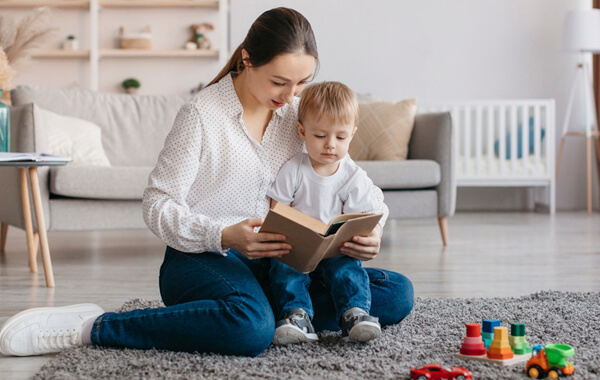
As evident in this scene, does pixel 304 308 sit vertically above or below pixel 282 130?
below

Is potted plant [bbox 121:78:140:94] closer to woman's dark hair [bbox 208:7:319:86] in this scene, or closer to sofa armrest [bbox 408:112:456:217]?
sofa armrest [bbox 408:112:456:217]

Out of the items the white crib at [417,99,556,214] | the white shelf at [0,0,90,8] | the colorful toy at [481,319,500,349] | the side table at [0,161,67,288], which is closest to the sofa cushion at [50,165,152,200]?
the side table at [0,161,67,288]

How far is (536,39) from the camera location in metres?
5.16

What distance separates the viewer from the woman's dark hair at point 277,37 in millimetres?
1392

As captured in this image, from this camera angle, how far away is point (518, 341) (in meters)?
1.32

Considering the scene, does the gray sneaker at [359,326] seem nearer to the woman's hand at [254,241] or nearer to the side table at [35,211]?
the woman's hand at [254,241]

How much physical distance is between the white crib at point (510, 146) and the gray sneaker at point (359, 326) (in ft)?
11.9

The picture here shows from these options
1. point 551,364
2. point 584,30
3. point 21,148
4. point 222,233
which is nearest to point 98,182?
point 21,148

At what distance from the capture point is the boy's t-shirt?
1.57 meters

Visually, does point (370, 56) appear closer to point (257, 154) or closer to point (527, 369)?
point (257, 154)

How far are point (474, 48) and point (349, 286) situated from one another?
4.14 meters

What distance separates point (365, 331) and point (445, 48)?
4189 millimetres

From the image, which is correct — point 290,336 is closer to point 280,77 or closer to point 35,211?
point 280,77

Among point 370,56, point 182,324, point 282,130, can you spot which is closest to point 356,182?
point 282,130
